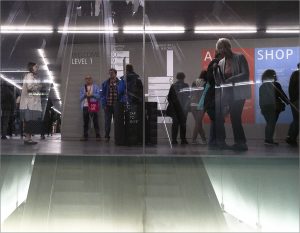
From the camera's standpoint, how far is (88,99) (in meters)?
6.60

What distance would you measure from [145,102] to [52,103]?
60.4 inches

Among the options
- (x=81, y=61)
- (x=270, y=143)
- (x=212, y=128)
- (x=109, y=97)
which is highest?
(x=81, y=61)

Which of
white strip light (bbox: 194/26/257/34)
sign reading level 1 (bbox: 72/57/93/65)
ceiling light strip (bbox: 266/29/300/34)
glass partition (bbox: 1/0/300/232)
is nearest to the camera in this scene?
glass partition (bbox: 1/0/300/232)

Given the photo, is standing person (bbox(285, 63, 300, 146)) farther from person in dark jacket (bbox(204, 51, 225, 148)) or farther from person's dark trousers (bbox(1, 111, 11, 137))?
person's dark trousers (bbox(1, 111, 11, 137))

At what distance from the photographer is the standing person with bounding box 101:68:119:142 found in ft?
20.2

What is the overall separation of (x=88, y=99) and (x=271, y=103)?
3252 mm

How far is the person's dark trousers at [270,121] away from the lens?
6.66 meters

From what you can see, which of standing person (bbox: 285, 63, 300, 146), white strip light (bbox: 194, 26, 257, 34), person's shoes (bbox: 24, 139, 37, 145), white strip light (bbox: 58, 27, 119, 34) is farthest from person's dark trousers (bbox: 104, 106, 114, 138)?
white strip light (bbox: 194, 26, 257, 34)

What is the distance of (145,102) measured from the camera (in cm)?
618

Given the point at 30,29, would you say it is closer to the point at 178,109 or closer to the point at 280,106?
the point at 178,109

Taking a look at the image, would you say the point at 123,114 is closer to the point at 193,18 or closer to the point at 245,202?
the point at 245,202

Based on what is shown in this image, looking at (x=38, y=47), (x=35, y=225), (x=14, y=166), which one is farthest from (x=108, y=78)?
(x=35, y=225)

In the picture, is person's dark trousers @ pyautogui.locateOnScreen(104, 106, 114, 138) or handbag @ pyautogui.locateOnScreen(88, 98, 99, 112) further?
handbag @ pyautogui.locateOnScreen(88, 98, 99, 112)

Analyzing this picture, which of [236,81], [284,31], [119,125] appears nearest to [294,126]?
[236,81]
